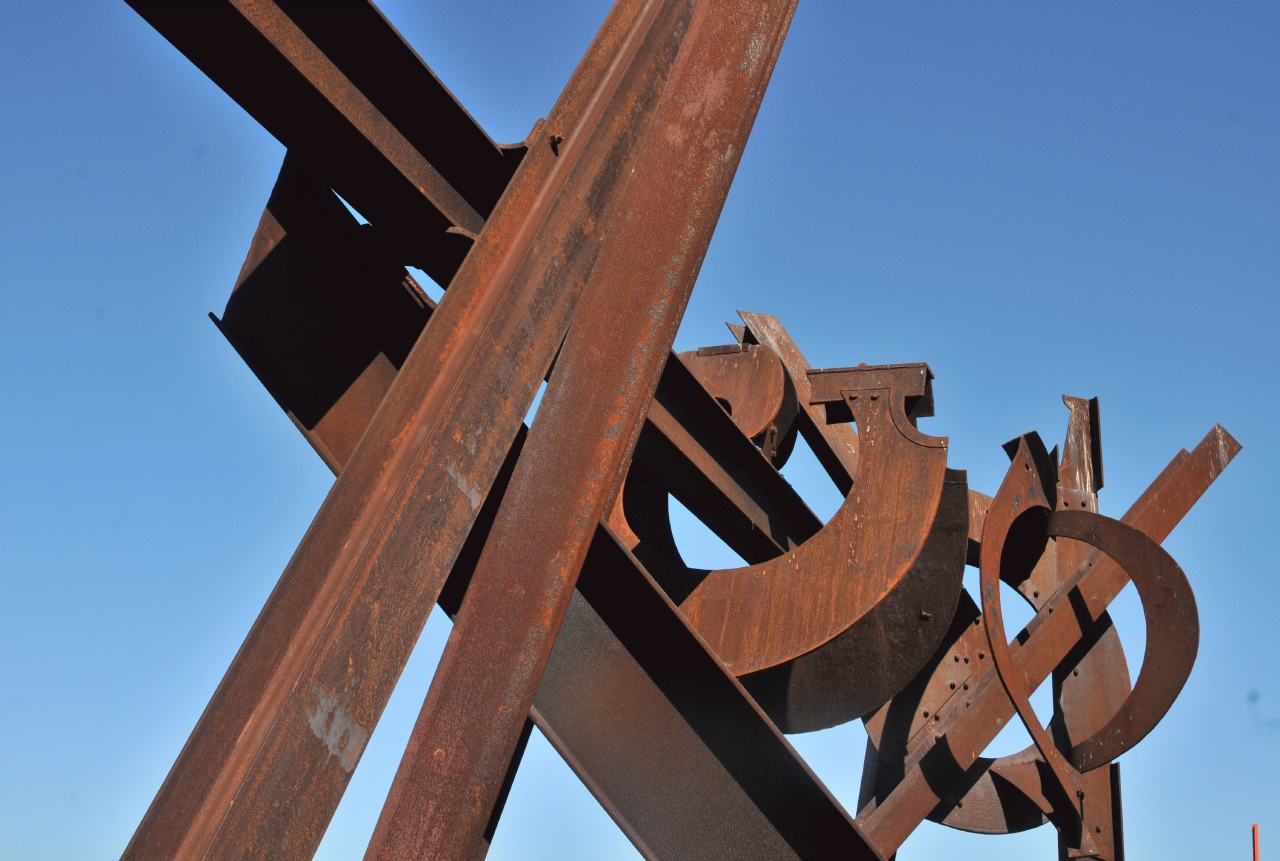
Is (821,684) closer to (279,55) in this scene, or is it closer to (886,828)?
(886,828)

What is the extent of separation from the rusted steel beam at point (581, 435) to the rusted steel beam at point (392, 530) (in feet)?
0.21

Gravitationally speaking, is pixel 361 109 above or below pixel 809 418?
below

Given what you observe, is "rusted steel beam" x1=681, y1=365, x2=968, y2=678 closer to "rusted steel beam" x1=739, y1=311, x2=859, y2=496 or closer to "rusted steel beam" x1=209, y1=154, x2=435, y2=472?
"rusted steel beam" x1=739, y1=311, x2=859, y2=496

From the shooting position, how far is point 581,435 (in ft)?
3.94

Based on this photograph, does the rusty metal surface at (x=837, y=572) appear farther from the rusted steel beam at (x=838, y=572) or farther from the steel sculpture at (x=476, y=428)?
the steel sculpture at (x=476, y=428)

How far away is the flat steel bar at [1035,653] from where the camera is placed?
13.6ft

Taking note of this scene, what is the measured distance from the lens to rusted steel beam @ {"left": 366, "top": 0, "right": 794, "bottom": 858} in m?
1.09

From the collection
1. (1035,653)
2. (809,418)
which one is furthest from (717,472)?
(1035,653)

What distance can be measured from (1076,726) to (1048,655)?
37cm

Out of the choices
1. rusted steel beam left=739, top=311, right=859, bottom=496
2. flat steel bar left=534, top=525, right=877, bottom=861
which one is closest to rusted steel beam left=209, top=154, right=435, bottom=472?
flat steel bar left=534, top=525, right=877, bottom=861

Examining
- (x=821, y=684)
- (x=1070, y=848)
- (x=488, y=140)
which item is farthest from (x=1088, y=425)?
(x=488, y=140)

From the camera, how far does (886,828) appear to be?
4.09 metres

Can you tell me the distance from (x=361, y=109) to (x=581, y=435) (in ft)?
2.45

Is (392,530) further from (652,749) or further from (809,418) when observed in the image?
(809,418)
